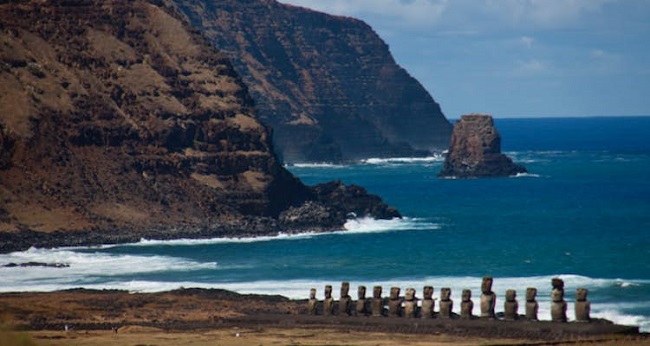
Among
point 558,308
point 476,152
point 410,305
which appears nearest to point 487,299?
point 558,308

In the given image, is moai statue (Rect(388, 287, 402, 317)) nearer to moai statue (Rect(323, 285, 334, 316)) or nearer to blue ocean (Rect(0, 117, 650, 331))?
moai statue (Rect(323, 285, 334, 316))

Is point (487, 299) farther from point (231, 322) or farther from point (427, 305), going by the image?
point (231, 322)

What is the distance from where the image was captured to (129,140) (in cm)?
12250

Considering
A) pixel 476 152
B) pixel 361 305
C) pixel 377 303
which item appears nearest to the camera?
pixel 377 303

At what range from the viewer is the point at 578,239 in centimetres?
11450

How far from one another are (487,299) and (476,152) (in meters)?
135

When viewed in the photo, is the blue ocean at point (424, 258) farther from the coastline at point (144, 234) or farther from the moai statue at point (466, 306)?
the moai statue at point (466, 306)

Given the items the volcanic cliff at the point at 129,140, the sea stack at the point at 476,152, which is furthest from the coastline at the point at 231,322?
the sea stack at the point at 476,152

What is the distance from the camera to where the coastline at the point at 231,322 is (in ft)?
181

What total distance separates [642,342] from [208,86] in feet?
266

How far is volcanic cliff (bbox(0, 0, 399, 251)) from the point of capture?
113 m

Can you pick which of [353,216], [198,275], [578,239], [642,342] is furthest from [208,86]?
[642,342]

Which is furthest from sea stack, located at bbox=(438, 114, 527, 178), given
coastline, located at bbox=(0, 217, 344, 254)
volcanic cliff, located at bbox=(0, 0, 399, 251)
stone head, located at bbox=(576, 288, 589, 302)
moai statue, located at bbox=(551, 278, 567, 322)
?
stone head, located at bbox=(576, 288, 589, 302)

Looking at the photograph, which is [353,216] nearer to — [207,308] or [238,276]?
[238,276]
